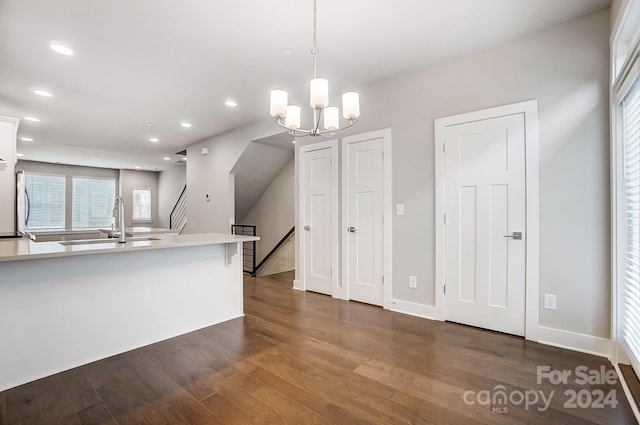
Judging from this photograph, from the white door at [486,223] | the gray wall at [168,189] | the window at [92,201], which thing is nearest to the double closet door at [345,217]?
the white door at [486,223]

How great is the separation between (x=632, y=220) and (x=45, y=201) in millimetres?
12403

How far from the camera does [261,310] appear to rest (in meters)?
3.57

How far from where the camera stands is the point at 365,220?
3814 millimetres

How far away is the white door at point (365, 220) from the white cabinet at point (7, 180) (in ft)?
15.9

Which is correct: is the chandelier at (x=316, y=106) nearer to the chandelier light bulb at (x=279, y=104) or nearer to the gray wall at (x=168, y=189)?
the chandelier light bulb at (x=279, y=104)

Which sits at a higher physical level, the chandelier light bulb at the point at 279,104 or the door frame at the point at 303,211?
the chandelier light bulb at the point at 279,104

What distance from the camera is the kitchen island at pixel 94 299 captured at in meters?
2.03

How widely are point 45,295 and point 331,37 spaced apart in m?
3.06

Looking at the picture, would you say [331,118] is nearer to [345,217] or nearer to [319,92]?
[319,92]

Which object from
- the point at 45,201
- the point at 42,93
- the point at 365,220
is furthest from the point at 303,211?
the point at 45,201

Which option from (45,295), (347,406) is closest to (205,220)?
(45,295)

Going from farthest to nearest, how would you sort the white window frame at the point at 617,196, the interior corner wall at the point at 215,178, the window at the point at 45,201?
the window at the point at 45,201, the interior corner wall at the point at 215,178, the white window frame at the point at 617,196

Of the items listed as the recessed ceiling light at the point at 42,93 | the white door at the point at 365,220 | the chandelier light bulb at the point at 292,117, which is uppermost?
the recessed ceiling light at the point at 42,93

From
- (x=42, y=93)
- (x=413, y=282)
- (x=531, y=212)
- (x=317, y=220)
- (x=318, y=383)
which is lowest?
(x=318, y=383)
